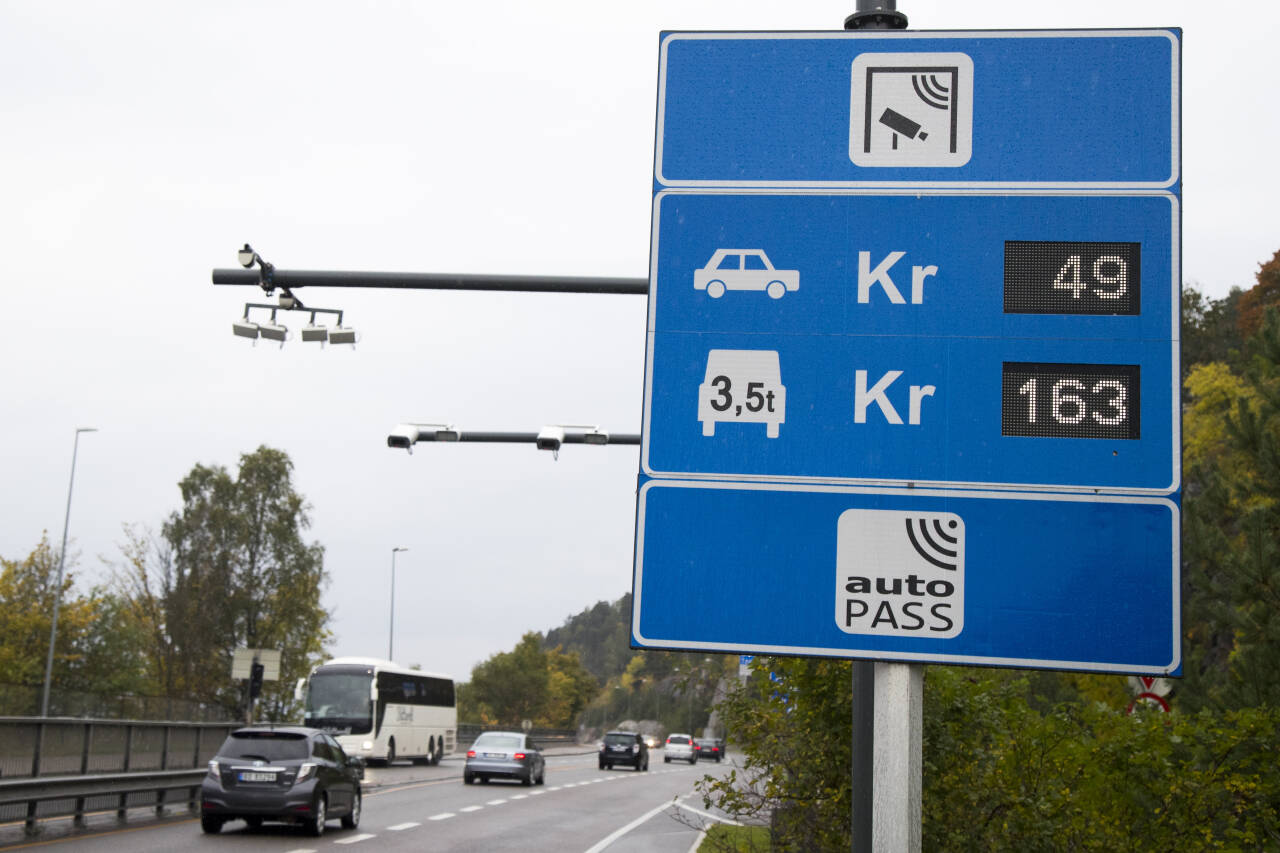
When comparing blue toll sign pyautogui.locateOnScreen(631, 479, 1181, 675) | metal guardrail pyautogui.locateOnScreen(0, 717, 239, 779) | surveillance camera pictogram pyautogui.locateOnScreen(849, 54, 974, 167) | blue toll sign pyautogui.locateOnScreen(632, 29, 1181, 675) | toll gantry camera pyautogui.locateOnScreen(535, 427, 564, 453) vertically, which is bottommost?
metal guardrail pyautogui.locateOnScreen(0, 717, 239, 779)

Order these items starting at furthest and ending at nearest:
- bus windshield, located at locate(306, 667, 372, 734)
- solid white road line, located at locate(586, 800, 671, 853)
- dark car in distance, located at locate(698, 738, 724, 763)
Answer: dark car in distance, located at locate(698, 738, 724, 763), bus windshield, located at locate(306, 667, 372, 734), solid white road line, located at locate(586, 800, 671, 853)

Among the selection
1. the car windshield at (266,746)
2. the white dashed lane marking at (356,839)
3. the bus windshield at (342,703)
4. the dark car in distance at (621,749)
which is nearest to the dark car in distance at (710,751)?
the dark car in distance at (621,749)

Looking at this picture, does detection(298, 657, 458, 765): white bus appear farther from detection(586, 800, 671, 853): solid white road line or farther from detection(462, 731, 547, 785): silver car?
detection(586, 800, 671, 853): solid white road line

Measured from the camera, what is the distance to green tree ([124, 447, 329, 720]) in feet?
242

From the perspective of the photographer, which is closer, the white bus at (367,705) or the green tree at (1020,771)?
the green tree at (1020,771)

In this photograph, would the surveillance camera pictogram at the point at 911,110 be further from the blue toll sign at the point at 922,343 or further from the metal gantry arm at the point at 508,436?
the metal gantry arm at the point at 508,436

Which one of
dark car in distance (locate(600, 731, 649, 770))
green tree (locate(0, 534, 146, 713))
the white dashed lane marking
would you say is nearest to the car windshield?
the white dashed lane marking

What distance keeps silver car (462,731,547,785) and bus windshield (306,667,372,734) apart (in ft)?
27.3

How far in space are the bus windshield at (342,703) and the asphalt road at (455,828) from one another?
9425 millimetres

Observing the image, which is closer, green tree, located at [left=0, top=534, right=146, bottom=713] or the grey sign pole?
the grey sign pole

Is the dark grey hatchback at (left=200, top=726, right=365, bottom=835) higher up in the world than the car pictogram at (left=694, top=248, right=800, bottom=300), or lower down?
lower down

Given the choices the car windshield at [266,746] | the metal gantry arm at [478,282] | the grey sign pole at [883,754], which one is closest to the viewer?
the grey sign pole at [883,754]

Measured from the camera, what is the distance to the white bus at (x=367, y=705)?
4659 cm

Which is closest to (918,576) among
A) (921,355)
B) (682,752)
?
(921,355)
